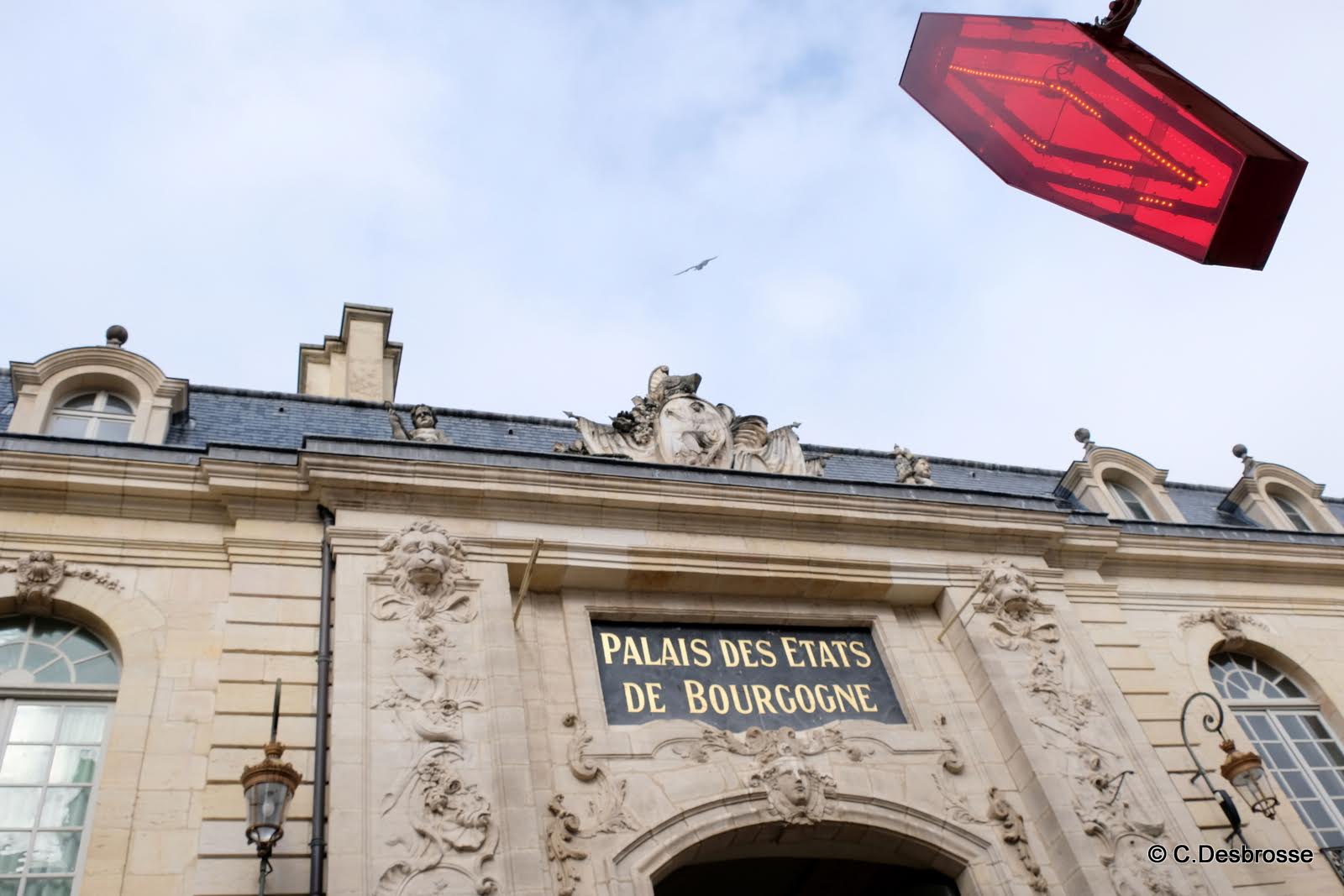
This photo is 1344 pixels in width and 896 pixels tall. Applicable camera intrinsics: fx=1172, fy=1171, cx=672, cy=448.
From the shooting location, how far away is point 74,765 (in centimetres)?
906

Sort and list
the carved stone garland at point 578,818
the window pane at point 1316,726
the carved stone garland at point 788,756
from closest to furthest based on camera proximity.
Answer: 1. the carved stone garland at point 578,818
2. the carved stone garland at point 788,756
3. the window pane at point 1316,726

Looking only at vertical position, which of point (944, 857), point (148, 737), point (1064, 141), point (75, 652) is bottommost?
point (944, 857)

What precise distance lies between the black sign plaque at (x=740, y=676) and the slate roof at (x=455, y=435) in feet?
5.70

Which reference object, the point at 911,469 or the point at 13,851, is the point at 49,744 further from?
the point at 911,469

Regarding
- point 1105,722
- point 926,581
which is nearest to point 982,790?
point 1105,722

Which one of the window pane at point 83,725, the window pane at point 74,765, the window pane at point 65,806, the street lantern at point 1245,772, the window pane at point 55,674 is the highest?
the window pane at point 55,674

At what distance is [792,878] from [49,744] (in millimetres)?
7674

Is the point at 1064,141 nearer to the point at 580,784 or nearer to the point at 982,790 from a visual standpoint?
the point at 982,790

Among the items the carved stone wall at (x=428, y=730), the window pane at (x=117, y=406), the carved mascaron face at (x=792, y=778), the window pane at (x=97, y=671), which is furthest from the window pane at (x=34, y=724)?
the carved mascaron face at (x=792, y=778)

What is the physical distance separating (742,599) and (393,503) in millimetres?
3603

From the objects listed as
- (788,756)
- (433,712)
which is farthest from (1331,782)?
(433,712)

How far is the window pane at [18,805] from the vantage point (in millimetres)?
8594

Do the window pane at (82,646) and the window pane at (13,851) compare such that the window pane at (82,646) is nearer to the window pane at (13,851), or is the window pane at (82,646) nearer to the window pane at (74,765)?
the window pane at (74,765)

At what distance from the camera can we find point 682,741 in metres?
10.4
